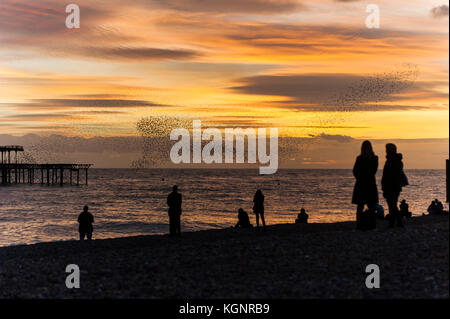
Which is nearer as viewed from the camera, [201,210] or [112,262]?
[112,262]

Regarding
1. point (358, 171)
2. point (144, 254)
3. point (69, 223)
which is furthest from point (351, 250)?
point (69, 223)

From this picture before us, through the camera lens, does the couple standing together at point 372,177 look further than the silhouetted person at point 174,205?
No

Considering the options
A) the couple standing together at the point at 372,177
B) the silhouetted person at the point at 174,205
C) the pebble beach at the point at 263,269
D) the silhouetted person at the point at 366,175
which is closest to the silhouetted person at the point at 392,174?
the couple standing together at the point at 372,177

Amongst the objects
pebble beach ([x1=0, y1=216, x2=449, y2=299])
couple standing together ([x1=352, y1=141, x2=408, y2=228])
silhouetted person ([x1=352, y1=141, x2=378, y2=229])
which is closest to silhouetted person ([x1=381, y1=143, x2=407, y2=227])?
couple standing together ([x1=352, y1=141, x2=408, y2=228])

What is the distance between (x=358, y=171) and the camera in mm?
12789

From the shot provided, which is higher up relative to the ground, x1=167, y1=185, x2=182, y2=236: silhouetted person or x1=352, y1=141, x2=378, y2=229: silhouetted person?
x1=352, y1=141, x2=378, y2=229: silhouetted person

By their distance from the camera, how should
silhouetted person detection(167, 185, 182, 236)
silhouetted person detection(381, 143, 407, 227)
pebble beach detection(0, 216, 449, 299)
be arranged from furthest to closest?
silhouetted person detection(167, 185, 182, 236)
silhouetted person detection(381, 143, 407, 227)
pebble beach detection(0, 216, 449, 299)

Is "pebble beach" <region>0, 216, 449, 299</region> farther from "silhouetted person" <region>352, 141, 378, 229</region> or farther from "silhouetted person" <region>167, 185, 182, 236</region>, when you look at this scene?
"silhouetted person" <region>167, 185, 182, 236</region>

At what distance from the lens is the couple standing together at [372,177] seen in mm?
12703

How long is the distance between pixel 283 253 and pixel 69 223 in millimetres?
32830

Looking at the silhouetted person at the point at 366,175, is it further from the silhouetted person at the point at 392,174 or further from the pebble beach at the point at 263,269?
the pebble beach at the point at 263,269

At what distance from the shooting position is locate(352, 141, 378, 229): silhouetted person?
12.7 m
